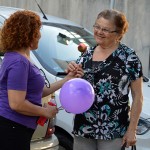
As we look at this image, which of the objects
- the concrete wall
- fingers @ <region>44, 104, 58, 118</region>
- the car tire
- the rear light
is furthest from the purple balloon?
the concrete wall

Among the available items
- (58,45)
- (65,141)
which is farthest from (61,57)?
(65,141)

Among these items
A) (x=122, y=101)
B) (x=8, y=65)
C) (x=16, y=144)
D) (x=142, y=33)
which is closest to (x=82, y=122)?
(x=122, y=101)

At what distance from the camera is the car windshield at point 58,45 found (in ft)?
15.1

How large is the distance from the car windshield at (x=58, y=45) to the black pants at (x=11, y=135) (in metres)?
1.66

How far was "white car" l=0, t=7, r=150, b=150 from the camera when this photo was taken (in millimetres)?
4074

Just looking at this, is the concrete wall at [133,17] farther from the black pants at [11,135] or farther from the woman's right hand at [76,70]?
the black pants at [11,135]

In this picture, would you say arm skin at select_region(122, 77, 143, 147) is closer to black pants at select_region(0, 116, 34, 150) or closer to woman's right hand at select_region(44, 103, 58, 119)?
woman's right hand at select_region(44, 103, 58, 119)

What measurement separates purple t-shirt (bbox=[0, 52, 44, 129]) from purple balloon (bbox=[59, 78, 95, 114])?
183mm

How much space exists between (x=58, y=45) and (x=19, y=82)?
2.26m

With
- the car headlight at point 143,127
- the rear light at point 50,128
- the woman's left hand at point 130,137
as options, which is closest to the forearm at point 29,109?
the woman's left hand at point 130,137

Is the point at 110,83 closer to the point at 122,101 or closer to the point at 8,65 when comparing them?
the point at 122,101

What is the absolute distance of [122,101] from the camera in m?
3.13

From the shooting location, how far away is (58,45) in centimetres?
491

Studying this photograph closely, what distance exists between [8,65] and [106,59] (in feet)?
2.60
